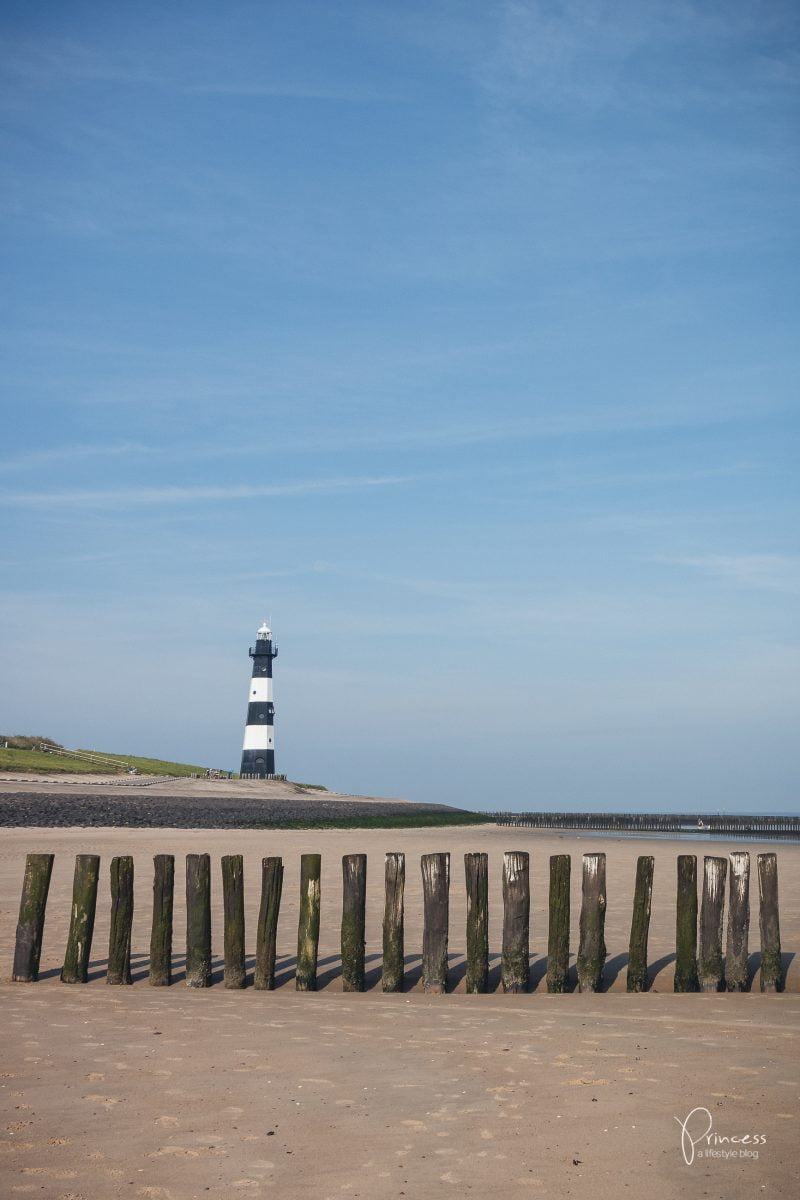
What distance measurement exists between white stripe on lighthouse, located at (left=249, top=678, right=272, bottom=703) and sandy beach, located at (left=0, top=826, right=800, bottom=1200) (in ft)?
254

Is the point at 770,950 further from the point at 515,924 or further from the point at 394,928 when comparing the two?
the point at 394,928

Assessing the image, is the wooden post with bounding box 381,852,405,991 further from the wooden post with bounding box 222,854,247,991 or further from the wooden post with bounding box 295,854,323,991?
the wooden post with bounding box 222,854,247,991

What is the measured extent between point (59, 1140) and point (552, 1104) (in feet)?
8.76

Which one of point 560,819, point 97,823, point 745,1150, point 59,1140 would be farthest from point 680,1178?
point 560,819

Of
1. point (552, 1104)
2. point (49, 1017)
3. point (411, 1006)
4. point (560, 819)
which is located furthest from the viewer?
point (560, 819)

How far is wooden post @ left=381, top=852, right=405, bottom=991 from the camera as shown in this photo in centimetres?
1027

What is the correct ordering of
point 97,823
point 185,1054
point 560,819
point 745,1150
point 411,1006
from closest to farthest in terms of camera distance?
point 745,1150, point 185,1054, point 411,1006, point 97,823, point 560,819

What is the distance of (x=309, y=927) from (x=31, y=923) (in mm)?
2775

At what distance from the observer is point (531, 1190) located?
16.0 ft

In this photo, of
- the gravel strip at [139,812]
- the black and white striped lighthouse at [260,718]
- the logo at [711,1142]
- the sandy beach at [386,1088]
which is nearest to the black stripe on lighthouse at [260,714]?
the black and white striped lighthouse at [260,718]

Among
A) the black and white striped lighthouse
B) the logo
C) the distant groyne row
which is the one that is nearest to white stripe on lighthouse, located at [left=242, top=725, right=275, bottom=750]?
the black and white striped lighthouse

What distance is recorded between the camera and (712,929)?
1031cm

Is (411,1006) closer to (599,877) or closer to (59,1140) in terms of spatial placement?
(599,877)

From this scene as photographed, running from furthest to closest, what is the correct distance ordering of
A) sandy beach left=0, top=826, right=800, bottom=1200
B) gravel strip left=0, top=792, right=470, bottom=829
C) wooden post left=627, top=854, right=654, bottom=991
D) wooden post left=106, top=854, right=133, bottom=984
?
gravel strip left=0, top=792, right=470, bottom=829 → wooden post left=106, top=854, right=133, bottom=984 → wooden post left=627, top=854, right=654, bottom=991 → sandy beach left=0, top=826, right=800, bottom=1200
